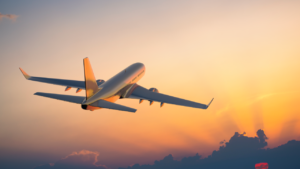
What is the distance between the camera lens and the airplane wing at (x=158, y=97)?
48.0m

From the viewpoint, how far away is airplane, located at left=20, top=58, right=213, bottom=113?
41.2 m

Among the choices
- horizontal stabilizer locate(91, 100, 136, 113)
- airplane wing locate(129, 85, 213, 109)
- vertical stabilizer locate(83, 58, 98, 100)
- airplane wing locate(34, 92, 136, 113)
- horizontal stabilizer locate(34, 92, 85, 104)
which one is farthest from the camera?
airplane wing locate(129, 85, 213, 109)

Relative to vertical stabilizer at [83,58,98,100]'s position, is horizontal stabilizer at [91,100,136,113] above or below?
below

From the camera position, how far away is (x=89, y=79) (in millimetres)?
40531

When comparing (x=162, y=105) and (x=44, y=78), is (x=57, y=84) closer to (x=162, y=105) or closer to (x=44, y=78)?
(x=44, y=78)

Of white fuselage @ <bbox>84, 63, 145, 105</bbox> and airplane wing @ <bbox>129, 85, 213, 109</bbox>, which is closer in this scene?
white fuselage @ <bbox>84, 63, 145, 105</bbox>

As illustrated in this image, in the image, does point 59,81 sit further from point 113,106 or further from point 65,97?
point 113,106

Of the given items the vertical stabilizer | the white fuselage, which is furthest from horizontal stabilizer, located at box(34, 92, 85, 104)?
the vertical stabilizer

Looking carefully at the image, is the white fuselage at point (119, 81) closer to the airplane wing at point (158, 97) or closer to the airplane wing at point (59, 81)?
the airplane wing at point (158, 97)

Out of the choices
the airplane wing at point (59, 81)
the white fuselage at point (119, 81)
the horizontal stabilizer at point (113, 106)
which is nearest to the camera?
the horizontal stabilizer at point (113, 106)

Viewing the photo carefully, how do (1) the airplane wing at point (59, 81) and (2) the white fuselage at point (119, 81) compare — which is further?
(1) the airplane wing at point (59, 81)

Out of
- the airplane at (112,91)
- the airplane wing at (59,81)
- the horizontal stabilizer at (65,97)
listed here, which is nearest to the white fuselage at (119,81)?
the airplane at (112,91)

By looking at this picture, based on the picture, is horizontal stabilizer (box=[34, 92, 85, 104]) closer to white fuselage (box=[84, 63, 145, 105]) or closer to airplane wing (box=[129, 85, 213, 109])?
white fuselage (box=[84, 63, 145, 105])

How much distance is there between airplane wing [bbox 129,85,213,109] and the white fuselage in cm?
302
